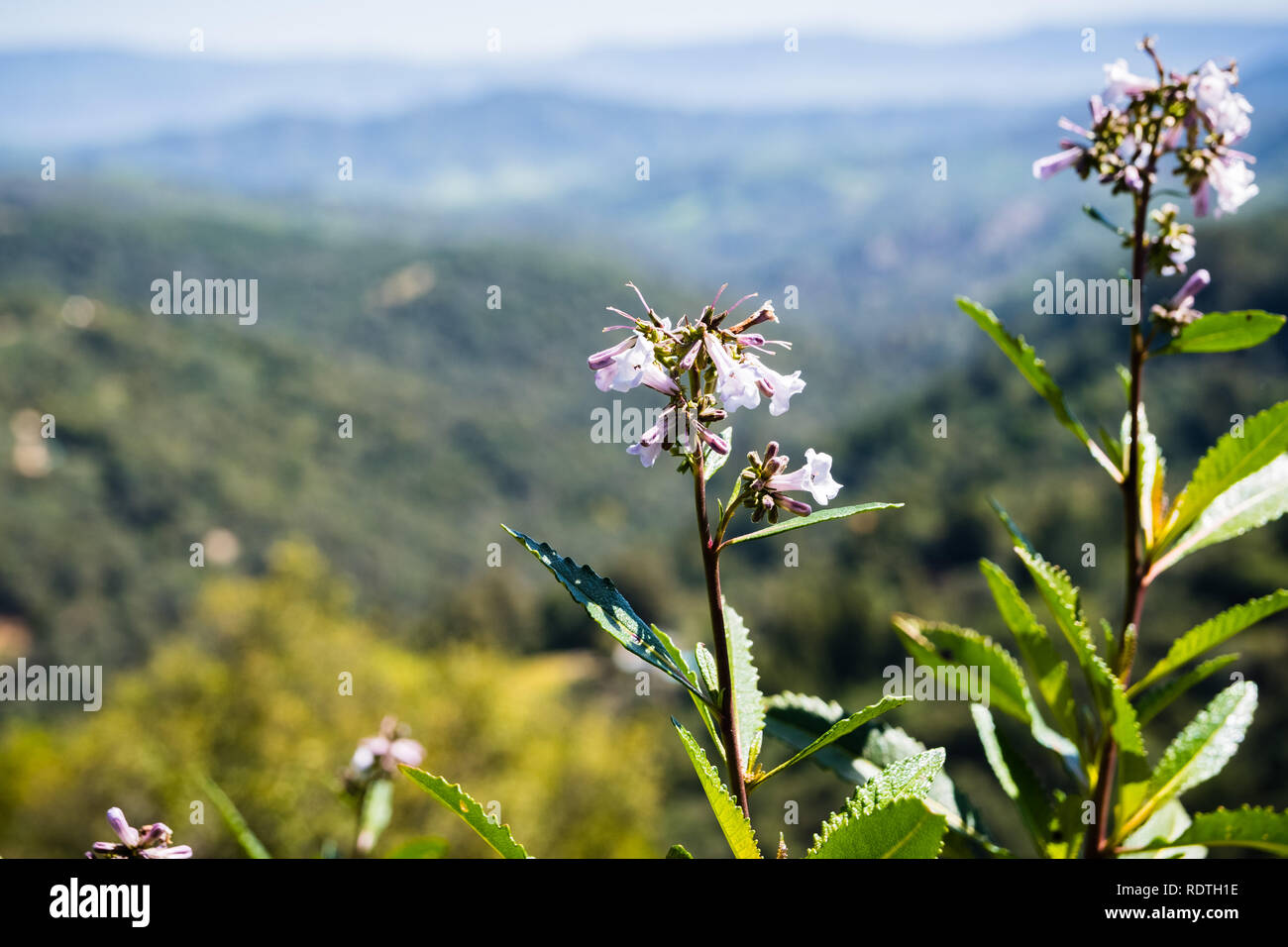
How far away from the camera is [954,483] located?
294ft

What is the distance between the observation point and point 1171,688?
1955 millimetres

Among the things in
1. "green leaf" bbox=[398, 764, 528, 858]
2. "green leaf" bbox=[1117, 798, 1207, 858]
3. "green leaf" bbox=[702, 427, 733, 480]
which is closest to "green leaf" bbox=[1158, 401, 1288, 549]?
"green leaf" bbox=[1117, 798, 1207, 858]

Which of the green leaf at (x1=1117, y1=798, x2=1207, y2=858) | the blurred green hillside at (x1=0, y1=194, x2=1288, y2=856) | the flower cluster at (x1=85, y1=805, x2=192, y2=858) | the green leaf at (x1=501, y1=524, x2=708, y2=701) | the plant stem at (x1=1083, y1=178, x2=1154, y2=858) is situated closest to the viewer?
the green leaf at (x1=501, y1=524, x2=708, y2=701)

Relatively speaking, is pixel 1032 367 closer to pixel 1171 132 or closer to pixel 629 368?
pixel 1171 132

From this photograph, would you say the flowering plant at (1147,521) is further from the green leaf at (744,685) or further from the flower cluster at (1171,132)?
the green leaf at (744,685)

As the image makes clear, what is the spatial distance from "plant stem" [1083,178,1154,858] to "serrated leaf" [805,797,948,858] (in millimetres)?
775

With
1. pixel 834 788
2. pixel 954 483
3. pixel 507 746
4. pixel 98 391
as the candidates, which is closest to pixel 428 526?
pixel 98 391

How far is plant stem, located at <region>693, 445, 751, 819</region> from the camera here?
1.36 metres

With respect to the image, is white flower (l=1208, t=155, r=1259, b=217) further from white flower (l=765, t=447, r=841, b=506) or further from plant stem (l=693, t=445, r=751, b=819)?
plant stem (l=693, t=445, r=751, b=819)

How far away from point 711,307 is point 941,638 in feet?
3.64

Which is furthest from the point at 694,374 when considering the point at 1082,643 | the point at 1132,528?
the point at 1132,528

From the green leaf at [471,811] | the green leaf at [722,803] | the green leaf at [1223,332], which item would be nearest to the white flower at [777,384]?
the green leaf at [722,803]

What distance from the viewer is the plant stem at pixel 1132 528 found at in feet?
6.15

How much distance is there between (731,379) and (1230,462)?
122 centimetres
